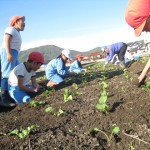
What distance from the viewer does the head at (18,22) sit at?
20.6 ft

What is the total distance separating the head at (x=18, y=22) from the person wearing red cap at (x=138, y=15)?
3.85 meters

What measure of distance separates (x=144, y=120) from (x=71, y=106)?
1.41m

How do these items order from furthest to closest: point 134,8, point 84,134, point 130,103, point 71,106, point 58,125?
point 71,106 → point 130,103 → point 58,125 → point 84,134 → point 134,8

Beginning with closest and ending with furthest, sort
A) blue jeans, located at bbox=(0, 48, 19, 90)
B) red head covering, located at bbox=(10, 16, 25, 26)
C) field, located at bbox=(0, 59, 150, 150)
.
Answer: field, located at bbox=(0, 59, 150, 150) → blue jeans, located at bbox=(0, 48, 19, 90) → red head covering, located at bbox=(10, 16, 25, 26)

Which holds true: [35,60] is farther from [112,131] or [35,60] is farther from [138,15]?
[138,15]

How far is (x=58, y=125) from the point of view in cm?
371

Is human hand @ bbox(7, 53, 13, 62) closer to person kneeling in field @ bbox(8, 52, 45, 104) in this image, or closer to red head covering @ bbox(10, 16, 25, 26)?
person kneeling in field @ bbox(8, 52, 45, 104)

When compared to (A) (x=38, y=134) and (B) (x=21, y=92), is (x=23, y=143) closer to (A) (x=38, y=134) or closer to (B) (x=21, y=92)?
(A) (x=38, y=134)

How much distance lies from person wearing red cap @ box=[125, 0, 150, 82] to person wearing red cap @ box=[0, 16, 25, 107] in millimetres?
3512

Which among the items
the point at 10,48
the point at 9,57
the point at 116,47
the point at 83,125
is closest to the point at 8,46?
the point at 10,48

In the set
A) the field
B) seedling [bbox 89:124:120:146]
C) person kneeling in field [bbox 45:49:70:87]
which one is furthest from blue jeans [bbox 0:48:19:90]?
seedling [bbox 89:124:120:146]

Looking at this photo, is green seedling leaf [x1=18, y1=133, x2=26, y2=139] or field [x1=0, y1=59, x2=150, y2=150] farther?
green seedling leaf [x1=18, y1=133, x2=26, y2=139]

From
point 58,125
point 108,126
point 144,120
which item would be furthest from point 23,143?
point 144,120

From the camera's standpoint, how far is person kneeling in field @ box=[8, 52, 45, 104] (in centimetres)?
572
